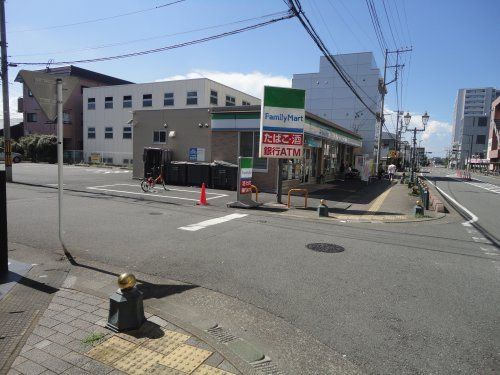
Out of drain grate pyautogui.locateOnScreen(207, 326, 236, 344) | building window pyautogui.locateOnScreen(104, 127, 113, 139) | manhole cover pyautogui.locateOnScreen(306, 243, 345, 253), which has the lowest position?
drain grate pyautogui.locateOnScreen(207, 326, 236, 344)

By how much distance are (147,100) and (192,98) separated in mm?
5825

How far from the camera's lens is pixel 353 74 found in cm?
5428

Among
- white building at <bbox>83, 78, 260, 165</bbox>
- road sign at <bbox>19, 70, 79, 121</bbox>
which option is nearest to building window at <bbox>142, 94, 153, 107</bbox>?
white building at <bbox>83, 78, 260, 165</bbox>

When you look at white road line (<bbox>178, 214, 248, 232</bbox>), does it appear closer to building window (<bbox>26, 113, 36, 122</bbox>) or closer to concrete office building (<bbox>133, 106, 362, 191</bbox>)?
concrete office building (<bbox>133, 106, 362, 191</bbox>)

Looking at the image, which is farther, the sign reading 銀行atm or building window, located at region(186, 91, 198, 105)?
building window, located at region(186, 91, 198, 105)

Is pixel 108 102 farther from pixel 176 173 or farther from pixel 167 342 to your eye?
pixel 167 342

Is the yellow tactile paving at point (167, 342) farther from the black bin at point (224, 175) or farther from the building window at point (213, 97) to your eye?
the building window at point (213, 97)

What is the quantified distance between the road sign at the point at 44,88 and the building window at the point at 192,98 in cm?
2826

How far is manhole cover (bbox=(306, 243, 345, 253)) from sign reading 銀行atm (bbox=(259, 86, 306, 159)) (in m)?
6.38

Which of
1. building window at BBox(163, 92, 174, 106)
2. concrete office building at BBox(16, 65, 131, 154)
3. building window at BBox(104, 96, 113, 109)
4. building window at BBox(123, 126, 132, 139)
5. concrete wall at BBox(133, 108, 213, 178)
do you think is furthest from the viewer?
concrete office building at BBox(16, 65, 131, 154)

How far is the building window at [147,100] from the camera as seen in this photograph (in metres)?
36.7

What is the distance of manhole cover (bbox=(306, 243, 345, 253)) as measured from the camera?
7.59m

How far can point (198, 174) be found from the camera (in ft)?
63.2

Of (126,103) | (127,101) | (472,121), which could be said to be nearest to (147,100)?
(127,101)
